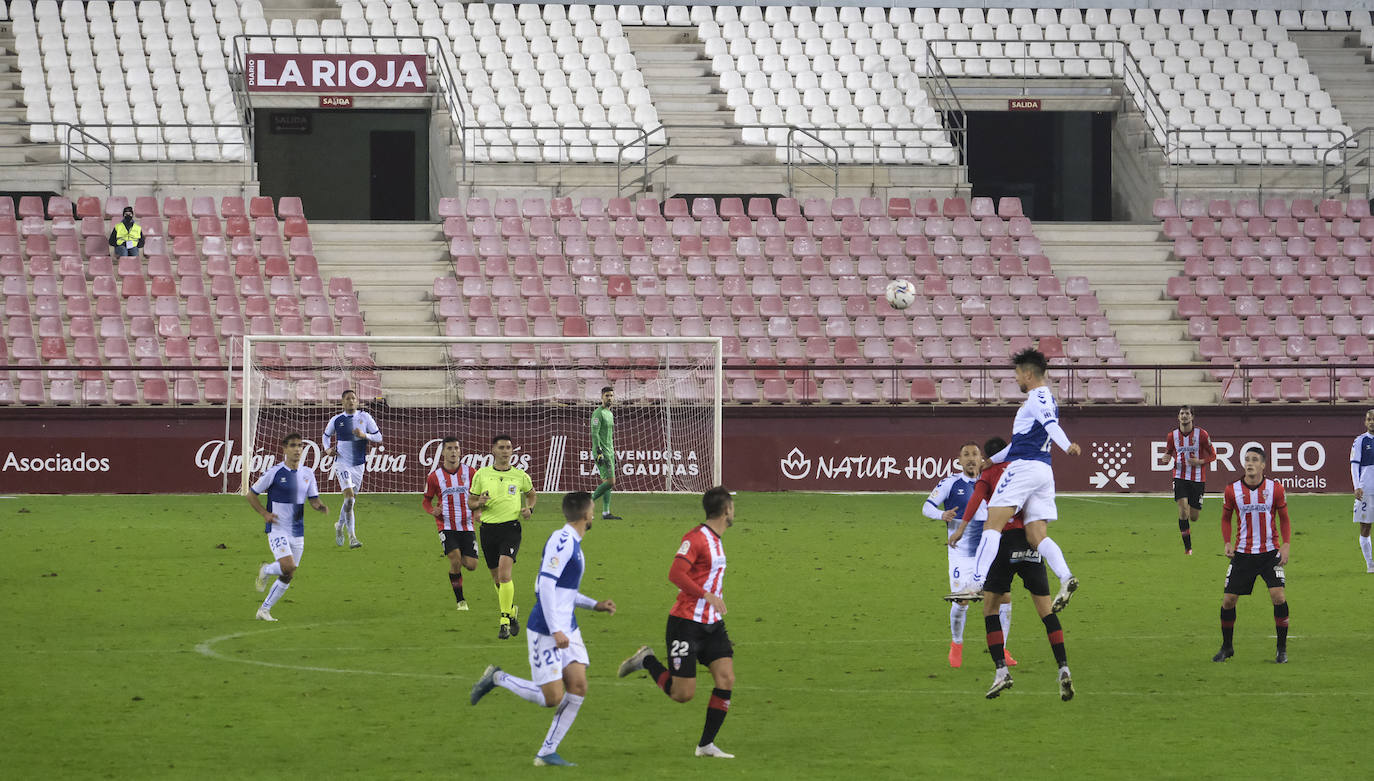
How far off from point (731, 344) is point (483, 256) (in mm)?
4863

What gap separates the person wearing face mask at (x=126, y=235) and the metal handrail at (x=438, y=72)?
14.3 ft

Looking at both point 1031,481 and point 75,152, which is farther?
point 75,152

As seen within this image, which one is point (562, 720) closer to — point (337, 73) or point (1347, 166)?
point (337, 73)

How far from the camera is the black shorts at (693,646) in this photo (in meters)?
9.91

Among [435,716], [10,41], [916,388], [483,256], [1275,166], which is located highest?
[10,41]

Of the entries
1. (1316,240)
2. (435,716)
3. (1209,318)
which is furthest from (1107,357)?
(435,716)

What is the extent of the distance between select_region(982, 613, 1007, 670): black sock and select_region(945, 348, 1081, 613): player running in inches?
10.9

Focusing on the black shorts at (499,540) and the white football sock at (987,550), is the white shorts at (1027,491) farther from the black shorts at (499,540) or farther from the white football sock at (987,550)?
the black shorts at (499,540)

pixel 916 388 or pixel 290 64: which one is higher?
pixel 290 64

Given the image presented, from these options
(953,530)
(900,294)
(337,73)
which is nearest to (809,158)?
(900,294)

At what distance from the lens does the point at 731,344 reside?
2953 centimetres

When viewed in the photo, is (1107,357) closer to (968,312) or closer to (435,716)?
(968,312)

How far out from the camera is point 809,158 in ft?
114

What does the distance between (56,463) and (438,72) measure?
12.4m
